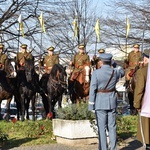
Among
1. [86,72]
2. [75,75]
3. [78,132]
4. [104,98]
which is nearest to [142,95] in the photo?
[104,98]

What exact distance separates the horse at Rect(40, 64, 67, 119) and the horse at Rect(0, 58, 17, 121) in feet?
4.11

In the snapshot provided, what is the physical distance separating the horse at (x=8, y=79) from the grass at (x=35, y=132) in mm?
2453

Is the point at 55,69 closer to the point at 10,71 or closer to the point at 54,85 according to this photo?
the point at 54,85

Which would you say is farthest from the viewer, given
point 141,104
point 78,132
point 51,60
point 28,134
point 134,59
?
point 134,59

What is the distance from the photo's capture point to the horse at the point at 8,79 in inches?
705

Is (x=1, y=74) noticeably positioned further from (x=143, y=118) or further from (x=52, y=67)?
(x=143, y=118)

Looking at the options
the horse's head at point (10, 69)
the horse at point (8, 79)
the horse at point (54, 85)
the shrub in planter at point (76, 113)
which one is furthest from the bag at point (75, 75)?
the shrub in planter at point (76, 113)

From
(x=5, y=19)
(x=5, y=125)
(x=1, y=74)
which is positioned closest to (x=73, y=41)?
(x=5, y=19)

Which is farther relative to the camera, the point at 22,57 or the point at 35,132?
the point at 22,57

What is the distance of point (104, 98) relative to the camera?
10.4 metres

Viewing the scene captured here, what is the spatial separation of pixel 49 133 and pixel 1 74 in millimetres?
4663

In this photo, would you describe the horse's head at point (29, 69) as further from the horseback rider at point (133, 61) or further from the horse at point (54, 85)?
the horseback rider at point (133, 61)

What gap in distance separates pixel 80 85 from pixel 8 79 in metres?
3.07

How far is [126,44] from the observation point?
27.5 meters
